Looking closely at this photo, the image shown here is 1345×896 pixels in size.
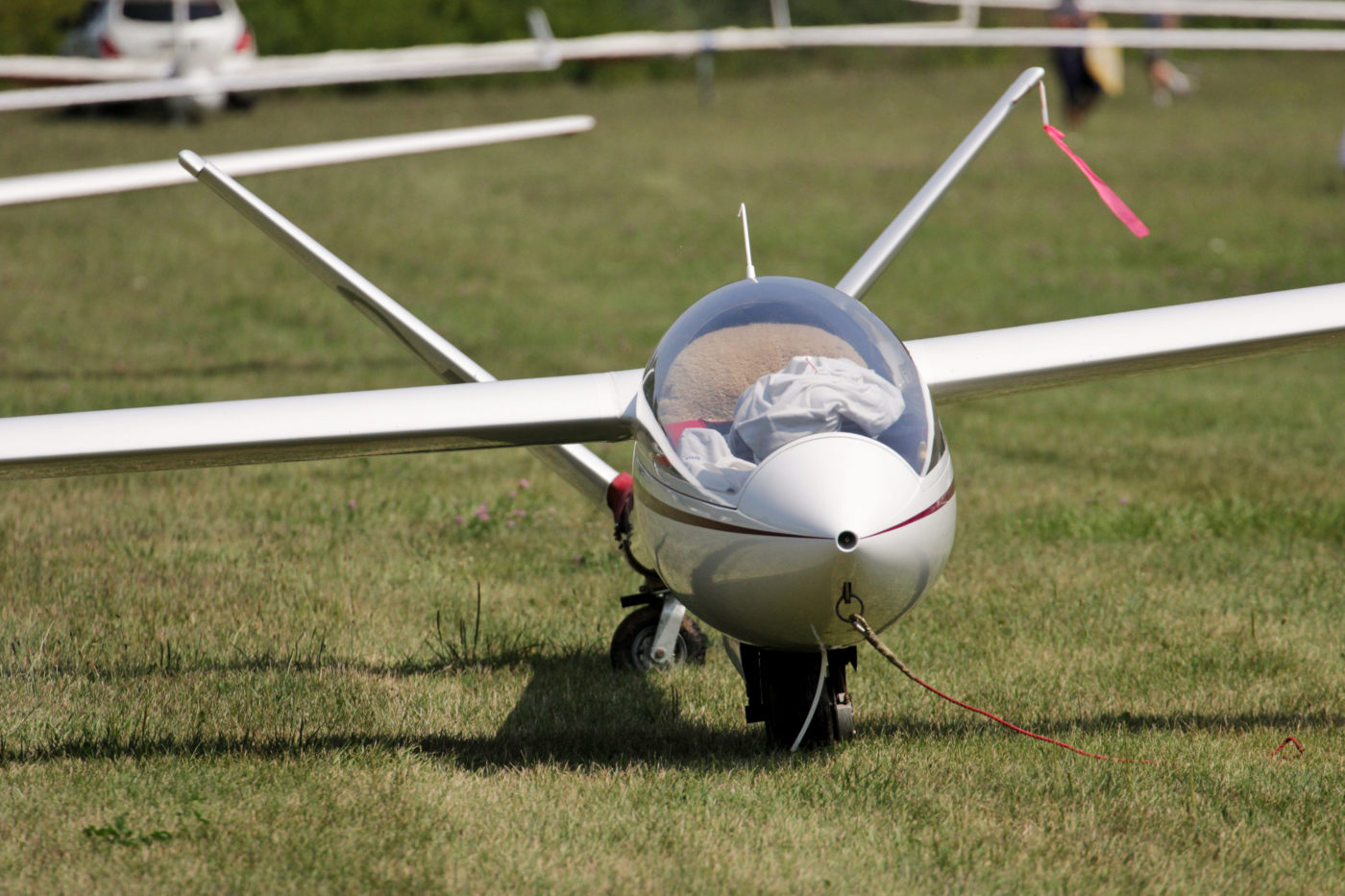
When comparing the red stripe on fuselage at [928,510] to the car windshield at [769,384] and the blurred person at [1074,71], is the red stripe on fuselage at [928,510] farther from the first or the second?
the blurred person at [1074,71]

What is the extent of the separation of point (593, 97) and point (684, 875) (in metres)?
29.9

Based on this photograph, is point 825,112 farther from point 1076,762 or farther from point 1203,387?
point 1076,762

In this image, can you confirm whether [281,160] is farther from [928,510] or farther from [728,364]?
[928,510]

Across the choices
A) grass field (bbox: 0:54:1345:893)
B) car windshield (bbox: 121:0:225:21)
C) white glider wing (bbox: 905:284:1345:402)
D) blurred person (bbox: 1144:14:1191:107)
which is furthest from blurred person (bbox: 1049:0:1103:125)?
white glider wing (bbox: 905:284:1345:402)

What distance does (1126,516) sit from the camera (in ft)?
26.7

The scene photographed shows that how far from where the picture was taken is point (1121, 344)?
4.88m

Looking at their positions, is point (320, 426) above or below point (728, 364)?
below

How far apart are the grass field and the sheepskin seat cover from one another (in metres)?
1.20

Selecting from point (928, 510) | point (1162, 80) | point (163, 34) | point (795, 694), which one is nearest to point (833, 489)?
point (928, 510)

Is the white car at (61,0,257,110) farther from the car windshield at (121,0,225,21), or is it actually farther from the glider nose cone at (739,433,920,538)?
the glider nose cone at (739,433,920,538)

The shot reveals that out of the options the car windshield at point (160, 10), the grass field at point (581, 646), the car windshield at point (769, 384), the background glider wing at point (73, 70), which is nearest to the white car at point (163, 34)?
the car windshield at point (160, 10)

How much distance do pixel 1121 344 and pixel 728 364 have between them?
153 cm

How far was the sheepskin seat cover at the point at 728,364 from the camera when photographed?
424 cm

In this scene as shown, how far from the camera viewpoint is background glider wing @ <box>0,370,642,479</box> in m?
4.22
